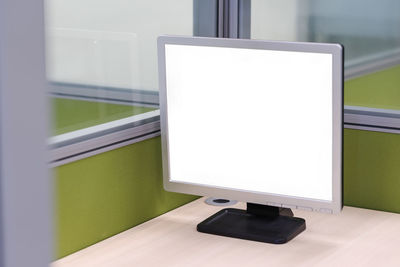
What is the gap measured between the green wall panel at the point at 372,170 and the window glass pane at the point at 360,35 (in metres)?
0.09

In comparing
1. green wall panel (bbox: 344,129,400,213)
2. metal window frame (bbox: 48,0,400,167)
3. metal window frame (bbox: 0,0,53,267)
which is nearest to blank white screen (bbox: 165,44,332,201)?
metal window frame (bbox: 48,0,400,167)

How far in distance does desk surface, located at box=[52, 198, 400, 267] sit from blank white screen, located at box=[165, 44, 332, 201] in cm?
12

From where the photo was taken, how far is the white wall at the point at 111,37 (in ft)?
4.89

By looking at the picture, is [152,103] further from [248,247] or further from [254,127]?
[248,247]

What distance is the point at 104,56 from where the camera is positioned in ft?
5.32

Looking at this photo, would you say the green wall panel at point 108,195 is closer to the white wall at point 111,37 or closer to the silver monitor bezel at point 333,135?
the silver monitor bezel at point 333,135

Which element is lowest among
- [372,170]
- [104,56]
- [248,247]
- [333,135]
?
[248,247]

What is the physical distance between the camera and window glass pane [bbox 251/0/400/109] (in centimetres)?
177

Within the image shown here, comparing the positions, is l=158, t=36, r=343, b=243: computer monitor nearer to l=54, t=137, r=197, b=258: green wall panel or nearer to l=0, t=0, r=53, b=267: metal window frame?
l=54, t=137, r=197, b=258: green wall panel

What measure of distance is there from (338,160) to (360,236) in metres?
0.23

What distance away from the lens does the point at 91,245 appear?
1.58m

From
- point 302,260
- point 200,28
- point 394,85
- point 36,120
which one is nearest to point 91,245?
point 302,260

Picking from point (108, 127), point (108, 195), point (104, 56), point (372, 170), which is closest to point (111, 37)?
point (104, 56)

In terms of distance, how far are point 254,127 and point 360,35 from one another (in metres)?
0.43
